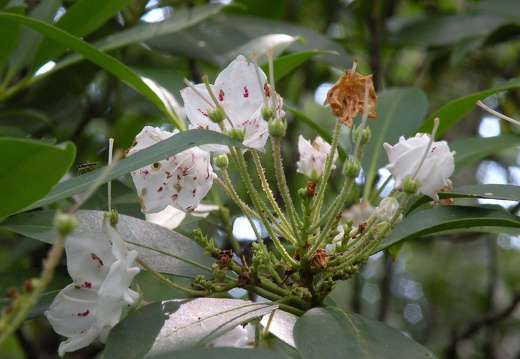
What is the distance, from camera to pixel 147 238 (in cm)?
128

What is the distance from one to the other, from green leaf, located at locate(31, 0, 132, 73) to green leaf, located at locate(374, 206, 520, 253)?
93 centimetres

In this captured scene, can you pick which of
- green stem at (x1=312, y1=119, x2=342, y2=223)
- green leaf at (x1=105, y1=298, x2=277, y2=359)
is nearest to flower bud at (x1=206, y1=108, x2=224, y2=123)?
green stem at (x1=312, y1=119, x2=342, y2=223)

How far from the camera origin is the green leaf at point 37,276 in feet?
3.99

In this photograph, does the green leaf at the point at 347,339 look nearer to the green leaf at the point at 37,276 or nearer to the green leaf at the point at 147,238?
the green leaf at the point at 147,238

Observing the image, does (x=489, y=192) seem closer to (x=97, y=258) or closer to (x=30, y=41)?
(x=97, y=258)

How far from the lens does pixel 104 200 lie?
5.40 feet

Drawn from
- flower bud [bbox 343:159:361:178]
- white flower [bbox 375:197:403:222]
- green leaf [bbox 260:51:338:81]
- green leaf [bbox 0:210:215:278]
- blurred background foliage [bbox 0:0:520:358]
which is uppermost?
A: flower bud [bbox 343:159:361:178]

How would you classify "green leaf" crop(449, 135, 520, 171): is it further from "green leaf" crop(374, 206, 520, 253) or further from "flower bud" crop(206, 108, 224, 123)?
"flower bud" crop(206, 108, 224, 123)

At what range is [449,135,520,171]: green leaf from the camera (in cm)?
179

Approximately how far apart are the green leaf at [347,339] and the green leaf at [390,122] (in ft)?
1.91

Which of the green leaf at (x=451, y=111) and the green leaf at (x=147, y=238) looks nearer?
the green leaf at (x=147, y=238)

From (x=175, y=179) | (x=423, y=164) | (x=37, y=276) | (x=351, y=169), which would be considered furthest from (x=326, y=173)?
(x=37, y=276)

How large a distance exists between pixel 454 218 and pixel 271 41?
0.70m

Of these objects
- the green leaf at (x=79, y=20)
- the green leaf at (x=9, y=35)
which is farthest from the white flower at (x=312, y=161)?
the green leaf at (x=9, y=35)
